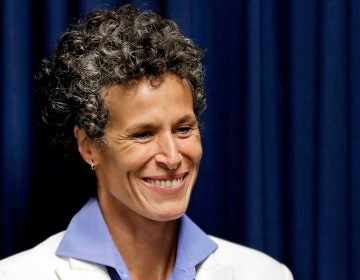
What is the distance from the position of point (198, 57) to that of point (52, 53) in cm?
33

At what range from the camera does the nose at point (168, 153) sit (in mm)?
1396

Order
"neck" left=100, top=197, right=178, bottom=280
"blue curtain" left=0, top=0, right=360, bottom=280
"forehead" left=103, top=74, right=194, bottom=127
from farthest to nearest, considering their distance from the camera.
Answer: "blue curtain" left=0, top=0, right=360, bottom=280
"neck" left=100, top=197, right=178, bottom=280
"forehead" left=103, top=74, right=194, bottom=127

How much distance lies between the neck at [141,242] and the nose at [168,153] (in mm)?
171

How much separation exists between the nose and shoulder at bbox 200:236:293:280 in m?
0.29

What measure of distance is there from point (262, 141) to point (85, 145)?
0.48 metres

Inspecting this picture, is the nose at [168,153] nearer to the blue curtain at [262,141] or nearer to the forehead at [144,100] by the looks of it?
the forehead at [144,100]

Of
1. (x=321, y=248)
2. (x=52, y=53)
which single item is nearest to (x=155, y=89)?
(x=52, y=53)

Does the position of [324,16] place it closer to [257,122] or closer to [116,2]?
[257,122]

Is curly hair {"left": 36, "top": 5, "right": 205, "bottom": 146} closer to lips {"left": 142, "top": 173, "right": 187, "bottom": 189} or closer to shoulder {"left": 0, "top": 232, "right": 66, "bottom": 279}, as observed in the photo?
lips {"left": 142, "top": 173, "right": 187, "bottom": 189}

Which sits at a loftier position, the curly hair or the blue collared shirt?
the curly hair

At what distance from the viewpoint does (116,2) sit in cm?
169

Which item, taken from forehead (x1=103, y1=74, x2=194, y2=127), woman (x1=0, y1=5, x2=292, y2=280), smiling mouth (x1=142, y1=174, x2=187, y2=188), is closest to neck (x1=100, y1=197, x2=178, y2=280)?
woman (x1=0, y1=5, x2=292, y2=280)

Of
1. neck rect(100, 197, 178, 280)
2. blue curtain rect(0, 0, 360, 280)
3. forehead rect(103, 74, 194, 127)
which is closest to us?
forehead rect(103, 74, 194, 127)

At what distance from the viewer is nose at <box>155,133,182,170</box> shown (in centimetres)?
140
